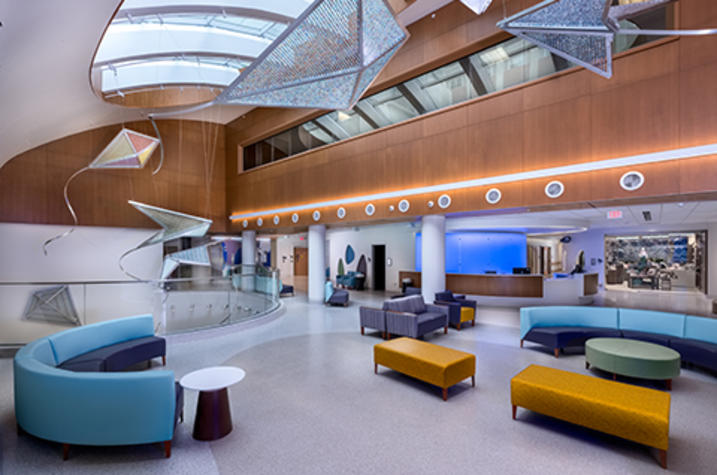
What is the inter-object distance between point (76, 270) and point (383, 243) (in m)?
13.0

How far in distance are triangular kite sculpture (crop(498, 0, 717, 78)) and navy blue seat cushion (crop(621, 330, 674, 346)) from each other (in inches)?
174

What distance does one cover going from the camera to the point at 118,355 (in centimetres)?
518

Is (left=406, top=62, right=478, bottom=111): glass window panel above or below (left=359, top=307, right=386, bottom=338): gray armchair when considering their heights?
above

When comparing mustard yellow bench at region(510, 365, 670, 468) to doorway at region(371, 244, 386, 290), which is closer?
mustard yellow bench at region(510, 365, 670, 468)

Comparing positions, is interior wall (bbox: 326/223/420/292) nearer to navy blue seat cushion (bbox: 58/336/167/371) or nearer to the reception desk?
the reception desk

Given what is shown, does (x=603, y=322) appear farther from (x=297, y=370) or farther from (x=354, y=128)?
(x=354, y=128)

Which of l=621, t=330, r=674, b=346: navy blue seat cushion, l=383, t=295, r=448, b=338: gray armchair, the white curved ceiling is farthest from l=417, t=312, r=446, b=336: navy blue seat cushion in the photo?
the white curved ceiling

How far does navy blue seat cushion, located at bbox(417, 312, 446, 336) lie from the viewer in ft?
24.2

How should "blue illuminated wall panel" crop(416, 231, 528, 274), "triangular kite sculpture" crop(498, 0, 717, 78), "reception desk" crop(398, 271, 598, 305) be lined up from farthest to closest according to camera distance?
"blue illuminated wall panel" crop(416, 231, 528, 274) < "reception desk" crop(398, 271, 598, 305) < "triangular kite sculpture" crop(498, 0, 717, 78)

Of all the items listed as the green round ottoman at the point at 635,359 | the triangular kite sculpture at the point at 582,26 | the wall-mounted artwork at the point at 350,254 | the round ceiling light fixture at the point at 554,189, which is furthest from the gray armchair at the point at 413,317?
the wall-mounted artwork at the point at 350,254

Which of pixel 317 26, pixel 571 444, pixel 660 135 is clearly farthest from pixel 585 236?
pixel 317 26

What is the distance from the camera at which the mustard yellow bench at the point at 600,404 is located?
3.20 meters

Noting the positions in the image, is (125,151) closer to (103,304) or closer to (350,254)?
(103,304)

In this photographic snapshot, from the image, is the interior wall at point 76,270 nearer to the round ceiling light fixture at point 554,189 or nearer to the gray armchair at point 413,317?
the gray armchair at point 413,317
